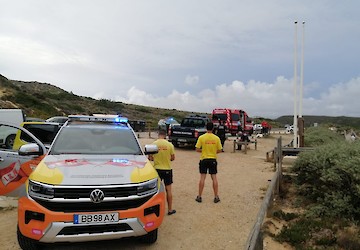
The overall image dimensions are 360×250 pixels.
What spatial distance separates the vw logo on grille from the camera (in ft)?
13.0

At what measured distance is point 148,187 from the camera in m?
4.33

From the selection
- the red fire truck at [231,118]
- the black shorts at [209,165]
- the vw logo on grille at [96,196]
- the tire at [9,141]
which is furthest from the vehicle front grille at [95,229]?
the red fire truck at [231,118]

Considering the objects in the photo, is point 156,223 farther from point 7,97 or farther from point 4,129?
point 7,97

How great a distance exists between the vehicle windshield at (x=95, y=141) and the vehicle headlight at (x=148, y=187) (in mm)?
1012

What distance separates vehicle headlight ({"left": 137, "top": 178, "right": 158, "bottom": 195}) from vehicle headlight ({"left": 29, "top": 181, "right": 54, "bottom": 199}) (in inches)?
41.0

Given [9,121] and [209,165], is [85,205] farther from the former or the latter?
[9,121]

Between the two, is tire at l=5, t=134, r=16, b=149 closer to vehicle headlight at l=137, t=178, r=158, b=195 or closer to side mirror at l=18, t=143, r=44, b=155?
side mirror at l=18, t=143, r=44, b=155

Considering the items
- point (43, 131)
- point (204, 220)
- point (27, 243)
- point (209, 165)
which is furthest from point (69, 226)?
point (43, 131)

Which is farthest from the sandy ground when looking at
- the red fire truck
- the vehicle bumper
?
the red fire truck

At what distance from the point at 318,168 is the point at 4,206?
6.78 meters

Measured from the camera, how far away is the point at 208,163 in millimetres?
7457

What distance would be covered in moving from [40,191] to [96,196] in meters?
0.68

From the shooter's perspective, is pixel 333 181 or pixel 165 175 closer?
pixel 165 175

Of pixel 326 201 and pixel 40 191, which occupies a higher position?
pixel 40 191
